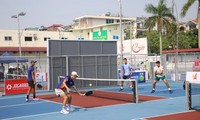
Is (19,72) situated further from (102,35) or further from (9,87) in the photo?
(102,35)

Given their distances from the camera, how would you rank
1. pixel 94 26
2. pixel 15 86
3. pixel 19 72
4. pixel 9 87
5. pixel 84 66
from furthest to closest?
pixel 94 26 < pixel 19 72 < pixel 84 66 < pixel 15 86 < pixel 9 87

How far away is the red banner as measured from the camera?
1955cm

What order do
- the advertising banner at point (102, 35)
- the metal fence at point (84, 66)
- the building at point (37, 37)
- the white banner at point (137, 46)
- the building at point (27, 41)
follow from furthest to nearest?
1. the building at point (27, 41)
2. the building at point (37, 37)
3. the advertising banner at point (102, 35)
4. the white banner at point (137, 46)
5. the metal fence at point (84, 66)

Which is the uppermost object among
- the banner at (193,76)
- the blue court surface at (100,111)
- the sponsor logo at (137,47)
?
the sponsor logo at (137,47)

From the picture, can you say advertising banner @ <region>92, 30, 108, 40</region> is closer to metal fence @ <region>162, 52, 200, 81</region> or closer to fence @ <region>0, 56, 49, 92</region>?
metal fence @ <region>162, 52, 200, 81</region>

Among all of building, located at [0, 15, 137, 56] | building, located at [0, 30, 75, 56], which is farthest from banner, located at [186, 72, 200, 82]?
building, located at [0, 30, 75, 56]

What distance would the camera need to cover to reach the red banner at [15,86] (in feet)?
64.1

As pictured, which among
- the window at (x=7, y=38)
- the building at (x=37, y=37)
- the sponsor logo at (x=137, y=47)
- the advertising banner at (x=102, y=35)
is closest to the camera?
the sponsor logo at (x=137, y=47)

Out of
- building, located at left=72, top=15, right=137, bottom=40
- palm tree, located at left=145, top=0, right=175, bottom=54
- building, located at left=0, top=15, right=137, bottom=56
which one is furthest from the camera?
building, located at left=72, top=15, right=137, bottom=40

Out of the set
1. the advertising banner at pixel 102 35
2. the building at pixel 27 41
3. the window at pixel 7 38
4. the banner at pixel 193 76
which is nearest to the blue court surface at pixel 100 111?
the banner at pixel 193 76

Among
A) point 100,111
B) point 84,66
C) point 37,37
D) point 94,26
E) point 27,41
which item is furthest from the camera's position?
point 94,26

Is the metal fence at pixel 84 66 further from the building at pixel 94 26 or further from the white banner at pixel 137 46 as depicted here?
the building at pixel 94 26

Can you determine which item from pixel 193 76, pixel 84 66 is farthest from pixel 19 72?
pixel 193 76

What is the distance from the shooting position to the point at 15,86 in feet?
65.1
